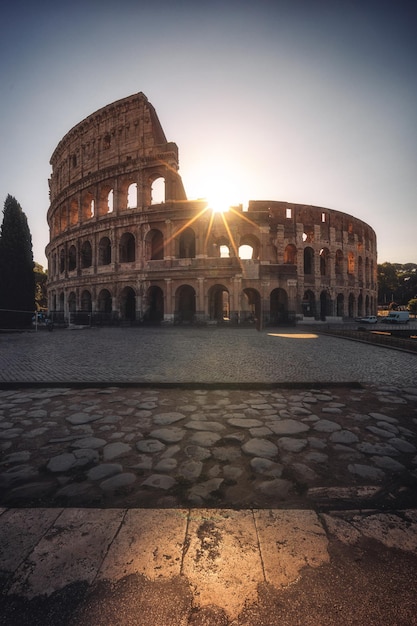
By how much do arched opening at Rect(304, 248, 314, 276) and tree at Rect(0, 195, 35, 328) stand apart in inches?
1039

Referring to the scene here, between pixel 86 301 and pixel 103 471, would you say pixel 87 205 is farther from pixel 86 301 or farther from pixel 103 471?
pixel 103 471

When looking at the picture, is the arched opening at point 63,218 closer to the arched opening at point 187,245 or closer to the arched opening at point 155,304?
the arched opening at point 155,304

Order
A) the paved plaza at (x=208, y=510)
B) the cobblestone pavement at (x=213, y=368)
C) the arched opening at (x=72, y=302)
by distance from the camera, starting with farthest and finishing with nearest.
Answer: the arched opening at (x=72, y=302) < the cobblestone pavement at (x=213, y=368) < the paved plaza at (x=208, y=510)

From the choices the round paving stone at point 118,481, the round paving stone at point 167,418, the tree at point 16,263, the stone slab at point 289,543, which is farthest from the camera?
the tree at point 16,263

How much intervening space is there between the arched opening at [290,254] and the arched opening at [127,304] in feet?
55.3

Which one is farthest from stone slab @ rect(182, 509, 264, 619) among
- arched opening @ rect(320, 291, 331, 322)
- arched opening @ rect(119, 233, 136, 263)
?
arched opening @ rect(320, 291, 331, 322)

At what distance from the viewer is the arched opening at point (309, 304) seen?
29.0 m

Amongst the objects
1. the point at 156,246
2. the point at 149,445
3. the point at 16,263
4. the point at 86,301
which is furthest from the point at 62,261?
the point at 149,445

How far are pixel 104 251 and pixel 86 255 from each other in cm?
267

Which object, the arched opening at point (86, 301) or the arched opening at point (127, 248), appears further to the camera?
the arched opening at point (86, 301)

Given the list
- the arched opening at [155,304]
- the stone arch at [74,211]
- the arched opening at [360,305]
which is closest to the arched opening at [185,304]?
the arched opening at [155,304]

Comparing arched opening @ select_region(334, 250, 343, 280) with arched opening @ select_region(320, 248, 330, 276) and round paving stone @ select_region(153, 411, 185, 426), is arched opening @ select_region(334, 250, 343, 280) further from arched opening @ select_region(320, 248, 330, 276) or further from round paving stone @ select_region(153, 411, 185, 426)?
round paving stone @ select_region(153, 411, 185, 426)

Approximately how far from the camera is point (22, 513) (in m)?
1.63

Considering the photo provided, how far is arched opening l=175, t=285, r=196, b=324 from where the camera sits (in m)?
22.2
